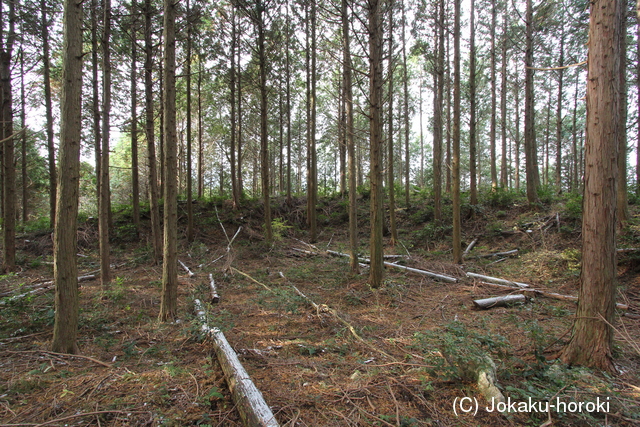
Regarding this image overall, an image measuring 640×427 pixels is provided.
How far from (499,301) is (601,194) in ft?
11.3

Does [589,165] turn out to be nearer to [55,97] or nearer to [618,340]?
[618,340]

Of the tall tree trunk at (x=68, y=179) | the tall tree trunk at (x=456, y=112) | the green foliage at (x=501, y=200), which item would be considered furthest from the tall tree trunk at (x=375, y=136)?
the green foliage at (x=501, y=200)

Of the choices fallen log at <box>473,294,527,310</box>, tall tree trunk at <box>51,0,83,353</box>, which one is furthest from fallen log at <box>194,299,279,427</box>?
fallen log at <box>473,294,527,310</box>

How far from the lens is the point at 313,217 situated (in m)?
13.7

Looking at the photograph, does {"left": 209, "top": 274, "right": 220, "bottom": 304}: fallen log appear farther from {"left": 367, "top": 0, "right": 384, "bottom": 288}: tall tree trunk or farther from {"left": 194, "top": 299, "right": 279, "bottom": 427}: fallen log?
{"left": 367, "top": 0, "right": 384, "bottom": 288}: tall tree trunk

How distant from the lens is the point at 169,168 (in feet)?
16.2

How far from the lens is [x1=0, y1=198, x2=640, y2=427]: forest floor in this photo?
2.55 metres

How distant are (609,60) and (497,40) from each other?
59.1 ft

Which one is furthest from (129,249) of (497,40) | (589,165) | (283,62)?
(497,40)

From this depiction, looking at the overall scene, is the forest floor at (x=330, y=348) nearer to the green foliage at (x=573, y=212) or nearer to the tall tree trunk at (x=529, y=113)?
the green foliage at (x=573, y=212)

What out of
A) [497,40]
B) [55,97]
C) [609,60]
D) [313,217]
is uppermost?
[497,40]

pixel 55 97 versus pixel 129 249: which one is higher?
pixel 55 97

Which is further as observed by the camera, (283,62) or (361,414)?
(283,62)

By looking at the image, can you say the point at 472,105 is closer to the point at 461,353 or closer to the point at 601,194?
the point at 601,194
